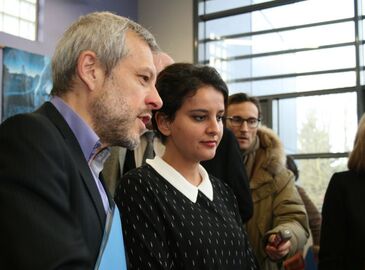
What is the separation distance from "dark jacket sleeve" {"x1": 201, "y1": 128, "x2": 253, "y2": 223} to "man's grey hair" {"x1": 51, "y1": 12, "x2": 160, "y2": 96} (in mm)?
959

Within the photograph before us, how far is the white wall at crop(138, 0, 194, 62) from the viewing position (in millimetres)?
7227

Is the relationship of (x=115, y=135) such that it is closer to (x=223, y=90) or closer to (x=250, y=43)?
(x=223, y=90)

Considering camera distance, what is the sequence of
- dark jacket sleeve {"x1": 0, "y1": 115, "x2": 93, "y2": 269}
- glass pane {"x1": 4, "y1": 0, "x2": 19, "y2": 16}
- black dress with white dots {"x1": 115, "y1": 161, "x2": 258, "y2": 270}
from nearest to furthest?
dark jacket sleeve {"x1": 0, "y1": 115, "x2": 93, "y2": 269} → black dress with white dots {"x1": 115, "y1": 161, "x2": 258, "y2": 270} → glass pane {"x1": 4, "y1": 0, "x2": 19, "y2": 16}

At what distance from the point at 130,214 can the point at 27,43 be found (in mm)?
4642

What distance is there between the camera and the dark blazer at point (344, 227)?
83.0 inches

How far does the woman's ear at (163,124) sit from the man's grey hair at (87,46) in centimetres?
46

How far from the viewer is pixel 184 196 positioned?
151cm

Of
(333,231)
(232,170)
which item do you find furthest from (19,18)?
(333,231)

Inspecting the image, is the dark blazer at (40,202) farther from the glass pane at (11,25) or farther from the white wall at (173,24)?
the white wall at (173,24)

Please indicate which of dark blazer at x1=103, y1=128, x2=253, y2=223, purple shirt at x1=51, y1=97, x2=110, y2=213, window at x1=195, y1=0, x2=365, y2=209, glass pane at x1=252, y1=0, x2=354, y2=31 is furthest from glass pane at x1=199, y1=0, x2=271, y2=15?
purple shirt at x1=51, y1=97, x2=110, y2=213

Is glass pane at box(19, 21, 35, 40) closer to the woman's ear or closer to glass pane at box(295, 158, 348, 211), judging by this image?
glass pane at box(295, 158, 348, 211)

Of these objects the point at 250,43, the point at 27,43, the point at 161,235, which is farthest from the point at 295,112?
the point at 161,235

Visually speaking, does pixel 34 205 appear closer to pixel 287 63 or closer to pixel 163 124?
pixel 163 124

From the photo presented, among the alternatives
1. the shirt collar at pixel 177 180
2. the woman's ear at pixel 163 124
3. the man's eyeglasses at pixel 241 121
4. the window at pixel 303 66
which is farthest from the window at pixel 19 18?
the shirt collar at pixel 177 180
